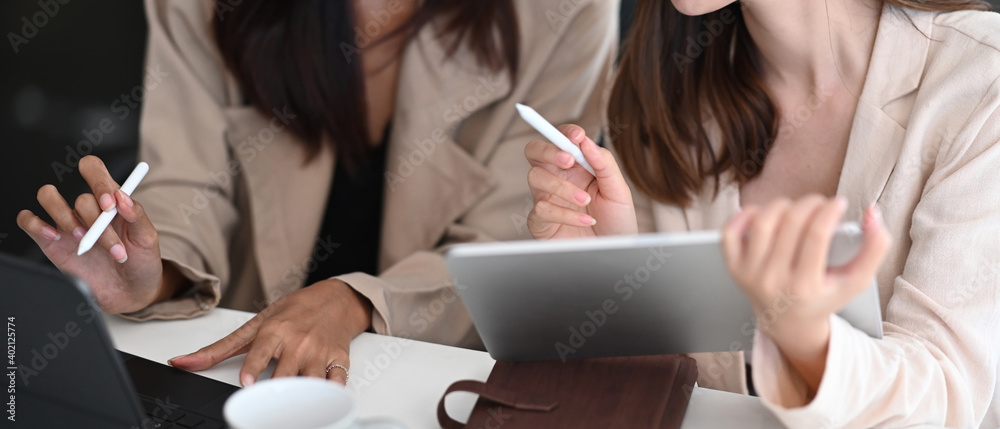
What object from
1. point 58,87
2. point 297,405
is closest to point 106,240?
point 297,405

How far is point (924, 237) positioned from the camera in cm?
83

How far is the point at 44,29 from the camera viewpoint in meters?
1.87

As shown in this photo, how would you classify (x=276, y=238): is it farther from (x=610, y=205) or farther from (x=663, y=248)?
(x=663, y=248)

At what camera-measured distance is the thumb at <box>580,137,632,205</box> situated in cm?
88

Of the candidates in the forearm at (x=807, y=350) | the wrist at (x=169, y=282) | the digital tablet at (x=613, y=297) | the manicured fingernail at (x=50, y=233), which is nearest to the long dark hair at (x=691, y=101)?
the digital tablet at (x=613, y=297)

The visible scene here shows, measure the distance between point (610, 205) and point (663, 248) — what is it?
37cm

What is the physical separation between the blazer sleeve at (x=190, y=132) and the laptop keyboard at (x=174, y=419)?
0.55 m

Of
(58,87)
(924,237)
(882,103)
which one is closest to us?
(924,237)

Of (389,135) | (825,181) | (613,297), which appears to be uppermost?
(613,297)

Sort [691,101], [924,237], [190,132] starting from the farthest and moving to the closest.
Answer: [190,132], [691,101], [924,237]

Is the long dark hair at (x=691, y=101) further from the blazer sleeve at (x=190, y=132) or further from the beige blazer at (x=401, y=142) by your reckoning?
the blazer sleeve at (x=190, y=132)

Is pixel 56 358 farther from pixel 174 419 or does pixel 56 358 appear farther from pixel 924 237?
pixel 924 237

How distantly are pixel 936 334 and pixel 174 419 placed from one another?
686mm

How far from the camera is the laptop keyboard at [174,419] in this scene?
68 cm
